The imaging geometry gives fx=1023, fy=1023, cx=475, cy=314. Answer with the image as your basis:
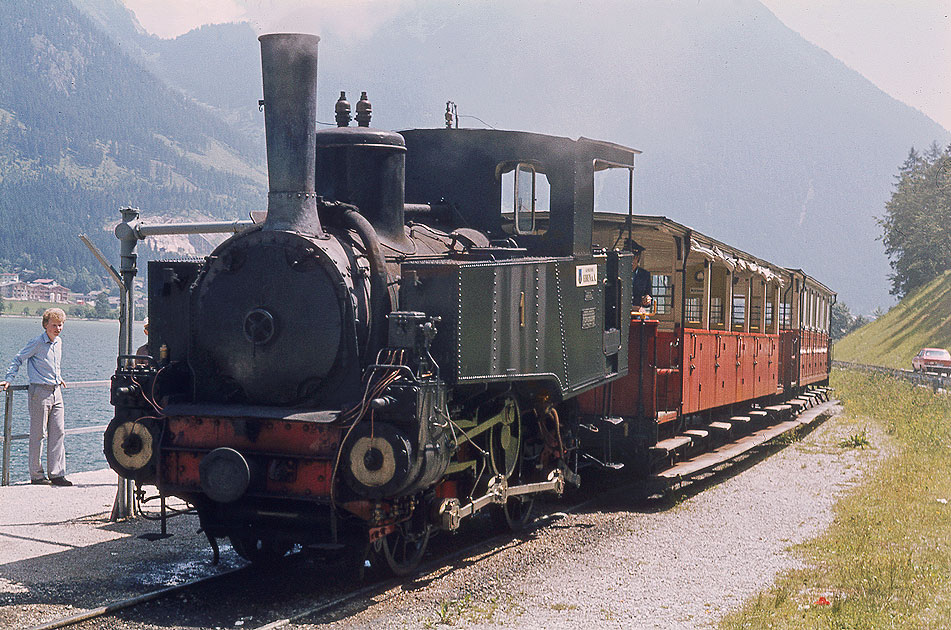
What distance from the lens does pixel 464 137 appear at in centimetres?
901

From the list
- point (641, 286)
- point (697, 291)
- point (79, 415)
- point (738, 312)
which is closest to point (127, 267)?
point (641, 286)

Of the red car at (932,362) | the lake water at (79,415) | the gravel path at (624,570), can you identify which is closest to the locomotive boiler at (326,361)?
the gravel path at (624,570)

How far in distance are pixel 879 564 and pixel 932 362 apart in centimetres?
3798

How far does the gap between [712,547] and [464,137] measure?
409 centimetres

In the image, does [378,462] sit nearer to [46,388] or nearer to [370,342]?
[370,342]

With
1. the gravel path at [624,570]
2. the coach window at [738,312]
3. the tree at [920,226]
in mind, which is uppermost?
the tree at [920,226]

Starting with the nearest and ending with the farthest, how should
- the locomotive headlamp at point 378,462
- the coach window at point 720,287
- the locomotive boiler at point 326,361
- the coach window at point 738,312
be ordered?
the locomotive headlamp at point 378,462 → the locomotive boiler at point 326,361 → the coach window at point 720,287 → the coach window at point 738,312

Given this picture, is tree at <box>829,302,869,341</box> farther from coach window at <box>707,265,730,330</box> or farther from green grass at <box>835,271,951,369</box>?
coach window at <box>707,265,730,330</box>

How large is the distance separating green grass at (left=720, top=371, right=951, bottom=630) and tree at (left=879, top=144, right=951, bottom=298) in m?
54.0

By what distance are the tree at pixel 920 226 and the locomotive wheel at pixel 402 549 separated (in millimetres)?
60320

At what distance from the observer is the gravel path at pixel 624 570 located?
621 centimetres

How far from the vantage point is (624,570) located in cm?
752

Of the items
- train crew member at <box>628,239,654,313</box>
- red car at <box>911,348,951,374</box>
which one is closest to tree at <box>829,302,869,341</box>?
red car at <box>911,348,951,374</box>

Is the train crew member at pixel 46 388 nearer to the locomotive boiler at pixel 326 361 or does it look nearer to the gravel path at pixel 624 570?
the locomotive boiler at pixel 326 361
